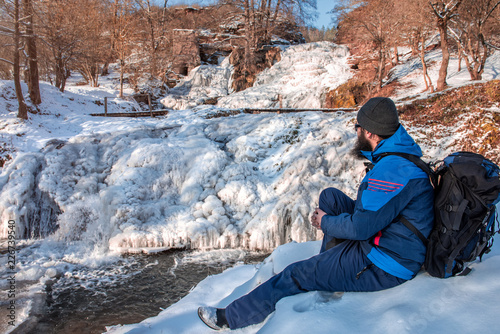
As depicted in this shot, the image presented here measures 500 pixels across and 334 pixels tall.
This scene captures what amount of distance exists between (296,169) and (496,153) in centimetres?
474

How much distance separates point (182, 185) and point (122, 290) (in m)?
3.46

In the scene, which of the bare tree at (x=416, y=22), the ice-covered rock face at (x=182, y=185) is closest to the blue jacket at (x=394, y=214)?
the ice-covered rock face at (x=182, y=185)

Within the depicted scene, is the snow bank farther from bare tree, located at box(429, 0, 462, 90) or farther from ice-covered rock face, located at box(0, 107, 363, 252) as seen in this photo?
bare tree, located at box(429, 0, 462, 90)

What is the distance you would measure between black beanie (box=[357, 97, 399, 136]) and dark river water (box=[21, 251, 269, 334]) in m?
4.10

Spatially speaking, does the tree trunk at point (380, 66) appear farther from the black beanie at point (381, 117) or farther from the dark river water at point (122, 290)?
the black beanie at point (381, 117)

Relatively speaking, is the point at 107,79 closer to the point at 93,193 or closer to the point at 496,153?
the point at 93,193

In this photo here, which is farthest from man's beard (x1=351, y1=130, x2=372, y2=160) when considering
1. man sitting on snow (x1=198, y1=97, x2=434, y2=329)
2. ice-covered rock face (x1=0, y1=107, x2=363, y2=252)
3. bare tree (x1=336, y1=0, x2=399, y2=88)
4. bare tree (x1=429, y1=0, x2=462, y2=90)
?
bare tree (x1=336, y1=0, x2=399, y2=88)

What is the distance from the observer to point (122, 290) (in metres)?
5.18

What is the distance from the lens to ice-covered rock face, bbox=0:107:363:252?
6.97 meters

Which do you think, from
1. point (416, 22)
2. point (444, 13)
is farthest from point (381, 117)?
point (416, 22)

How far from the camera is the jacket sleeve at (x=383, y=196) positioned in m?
2.08

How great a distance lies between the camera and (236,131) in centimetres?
1009

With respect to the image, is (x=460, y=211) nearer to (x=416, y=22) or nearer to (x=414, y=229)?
(x=414, y=229)

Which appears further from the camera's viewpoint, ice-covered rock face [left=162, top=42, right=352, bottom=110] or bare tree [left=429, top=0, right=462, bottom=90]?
ice-covered rock face [left=162, top=42, right=352, bottom=110]
